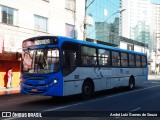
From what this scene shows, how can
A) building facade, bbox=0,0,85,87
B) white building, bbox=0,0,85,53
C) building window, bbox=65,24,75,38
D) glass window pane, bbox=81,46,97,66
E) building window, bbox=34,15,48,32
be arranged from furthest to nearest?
building window, bbox=65,24,75,38 < building window, bbox=34,15,48,32 < white building, bbox=0,0,85,53 < building facade, bbox=0,0,85,87 < glass window pane, bbox=81,46,97,66

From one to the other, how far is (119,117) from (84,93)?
16.5ft

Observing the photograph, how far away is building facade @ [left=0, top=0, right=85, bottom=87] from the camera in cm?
2416

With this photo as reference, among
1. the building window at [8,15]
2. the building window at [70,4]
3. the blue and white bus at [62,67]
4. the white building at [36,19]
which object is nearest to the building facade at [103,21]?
the white building at [36,19]

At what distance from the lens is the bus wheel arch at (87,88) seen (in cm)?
1509

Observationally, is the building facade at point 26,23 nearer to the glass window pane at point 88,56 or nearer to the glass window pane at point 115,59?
the glass window pane at point 115,59

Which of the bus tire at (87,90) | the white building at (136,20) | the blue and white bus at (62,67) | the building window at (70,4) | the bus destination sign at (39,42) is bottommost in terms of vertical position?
the bus tire at (87,90)

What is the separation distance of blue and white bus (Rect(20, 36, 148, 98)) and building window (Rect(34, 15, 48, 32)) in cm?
1248

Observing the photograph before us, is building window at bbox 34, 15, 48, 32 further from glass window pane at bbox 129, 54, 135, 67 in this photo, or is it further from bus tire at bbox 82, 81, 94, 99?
bus tire at bbox 82, 81, 94, 99

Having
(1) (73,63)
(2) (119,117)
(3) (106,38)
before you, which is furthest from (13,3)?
(3) (106,38)

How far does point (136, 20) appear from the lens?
128875mm

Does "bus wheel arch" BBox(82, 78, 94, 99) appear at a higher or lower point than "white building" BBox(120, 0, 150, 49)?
lower

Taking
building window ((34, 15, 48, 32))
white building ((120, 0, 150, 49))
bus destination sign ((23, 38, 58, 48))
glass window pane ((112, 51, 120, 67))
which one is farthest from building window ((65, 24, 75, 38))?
white building ((120, 0, 150, 49))

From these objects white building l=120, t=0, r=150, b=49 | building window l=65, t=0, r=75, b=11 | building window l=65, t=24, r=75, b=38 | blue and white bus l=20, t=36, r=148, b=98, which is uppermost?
white building l=120, t=0, r=150, b=49

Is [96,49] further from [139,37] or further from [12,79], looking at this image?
[139,37]
